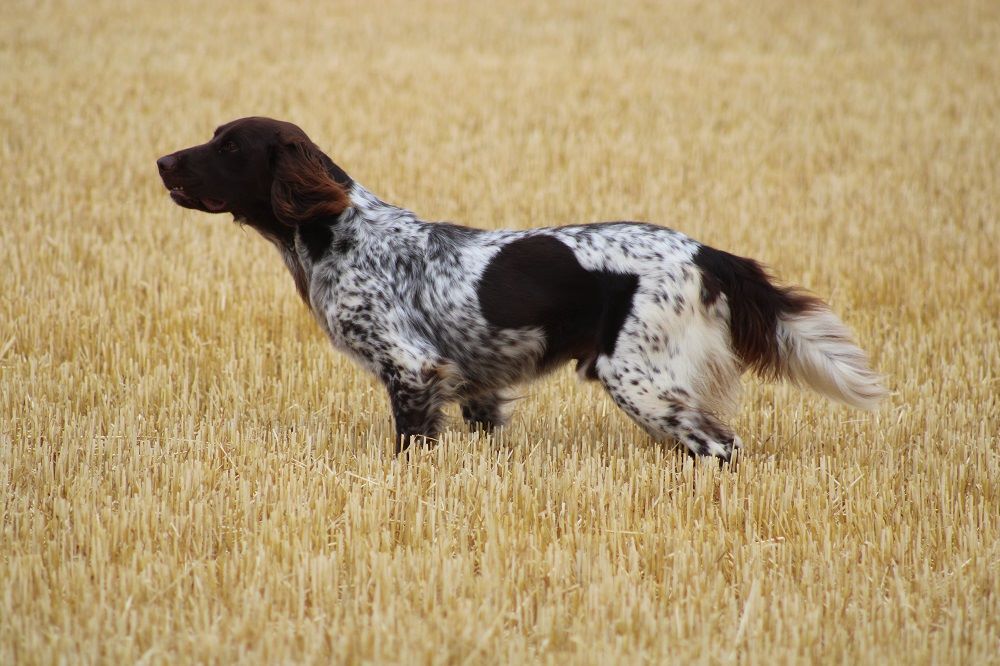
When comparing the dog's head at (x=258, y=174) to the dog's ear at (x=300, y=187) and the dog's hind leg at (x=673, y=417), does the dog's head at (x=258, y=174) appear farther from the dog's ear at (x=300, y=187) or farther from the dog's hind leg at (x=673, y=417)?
the dog's hind leg at (x=673, y=417)

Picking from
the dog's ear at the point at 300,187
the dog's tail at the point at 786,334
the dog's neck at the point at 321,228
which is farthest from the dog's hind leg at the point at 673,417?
A: the dog's ear at the point at 300,187

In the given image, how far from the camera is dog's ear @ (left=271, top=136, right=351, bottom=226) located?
171 inches

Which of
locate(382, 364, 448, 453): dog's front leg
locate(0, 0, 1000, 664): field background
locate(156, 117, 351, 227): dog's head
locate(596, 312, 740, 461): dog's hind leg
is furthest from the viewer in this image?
locate(156, 117, 351, 227): dog's head

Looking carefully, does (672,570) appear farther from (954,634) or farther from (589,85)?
(589,85)

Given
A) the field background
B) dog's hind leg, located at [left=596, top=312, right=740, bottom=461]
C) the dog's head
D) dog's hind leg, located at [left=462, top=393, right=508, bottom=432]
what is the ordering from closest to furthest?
the field background
dog's hind leg, located at [left=596, top=312, right=740, bottom=461]
the dog's head
dog's hind leg, located at [left=462, top=393, right=508, bottom=432]

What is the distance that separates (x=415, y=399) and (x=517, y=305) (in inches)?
21.1

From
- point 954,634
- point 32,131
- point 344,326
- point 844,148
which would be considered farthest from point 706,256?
point 32,131

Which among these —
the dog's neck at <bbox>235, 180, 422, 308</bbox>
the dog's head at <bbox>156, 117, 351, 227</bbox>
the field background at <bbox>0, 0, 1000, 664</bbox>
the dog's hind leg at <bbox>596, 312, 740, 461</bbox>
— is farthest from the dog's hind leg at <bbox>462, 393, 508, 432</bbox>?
the dog's head at <bbox>156, 117, 351, 227</bbox>

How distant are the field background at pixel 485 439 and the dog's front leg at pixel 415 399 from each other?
142mm

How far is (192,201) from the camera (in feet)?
14.5

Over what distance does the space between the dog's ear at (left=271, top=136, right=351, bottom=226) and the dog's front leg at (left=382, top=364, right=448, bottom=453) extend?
0.69m

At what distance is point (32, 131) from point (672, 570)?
8.88 meters

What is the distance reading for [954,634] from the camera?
276 cm

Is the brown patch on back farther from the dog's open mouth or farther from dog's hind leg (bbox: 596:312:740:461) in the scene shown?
the dog's open mouth
